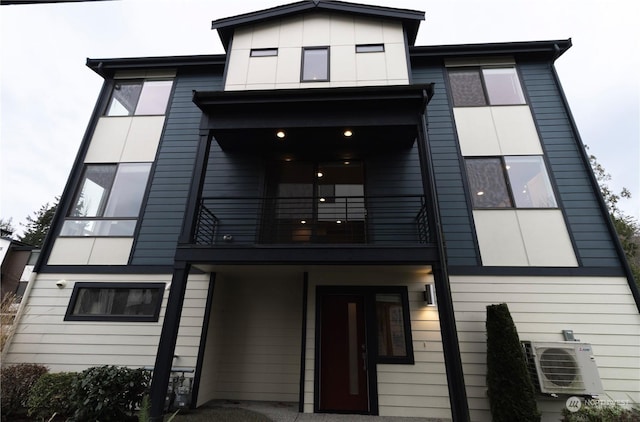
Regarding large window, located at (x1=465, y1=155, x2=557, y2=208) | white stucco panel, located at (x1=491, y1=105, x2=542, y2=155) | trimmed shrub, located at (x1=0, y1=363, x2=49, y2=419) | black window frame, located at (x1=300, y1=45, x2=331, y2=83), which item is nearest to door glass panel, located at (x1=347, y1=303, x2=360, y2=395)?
large window, located at (x1=465, y1=155, x2=557, y2=208)

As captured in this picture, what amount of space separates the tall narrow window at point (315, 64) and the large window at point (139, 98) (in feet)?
12.8

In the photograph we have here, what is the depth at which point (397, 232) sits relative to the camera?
18.9 ft

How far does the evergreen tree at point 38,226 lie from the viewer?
27.4m

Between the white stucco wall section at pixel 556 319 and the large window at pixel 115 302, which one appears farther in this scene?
the large window at pixel 115 302

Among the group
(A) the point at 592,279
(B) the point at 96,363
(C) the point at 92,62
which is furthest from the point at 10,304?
(A) the point at 592,279

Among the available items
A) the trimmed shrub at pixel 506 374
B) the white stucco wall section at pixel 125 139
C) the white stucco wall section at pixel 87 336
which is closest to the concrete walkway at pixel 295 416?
the trimmed shrub at pixel 506 374

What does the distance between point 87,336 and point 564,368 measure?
8735 mm

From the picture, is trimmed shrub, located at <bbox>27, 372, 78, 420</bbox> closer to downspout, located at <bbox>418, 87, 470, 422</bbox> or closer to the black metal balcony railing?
the black metal balcony railing

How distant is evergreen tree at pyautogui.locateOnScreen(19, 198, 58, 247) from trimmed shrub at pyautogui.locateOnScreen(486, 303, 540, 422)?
36.1 metres

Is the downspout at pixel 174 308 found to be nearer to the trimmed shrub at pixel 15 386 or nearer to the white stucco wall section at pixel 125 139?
the white stucco wall section at pixel 125 139

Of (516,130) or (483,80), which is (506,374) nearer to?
(516,130)

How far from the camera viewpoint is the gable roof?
7098mm

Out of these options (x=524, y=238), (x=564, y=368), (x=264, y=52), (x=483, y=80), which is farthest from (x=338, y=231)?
(x=483, y=80)

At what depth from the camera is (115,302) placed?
5.78 metres
